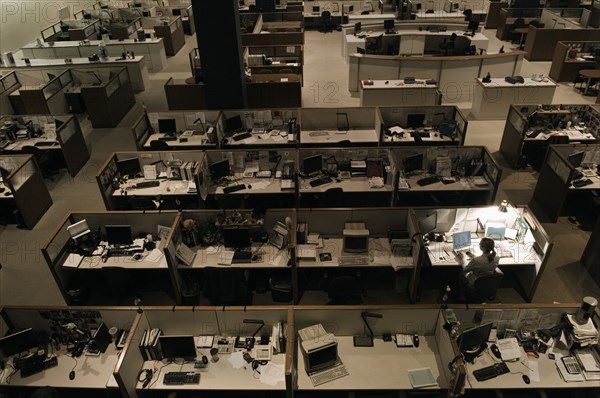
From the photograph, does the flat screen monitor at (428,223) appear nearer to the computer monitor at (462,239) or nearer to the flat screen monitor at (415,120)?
the computer monitor at (462,239)

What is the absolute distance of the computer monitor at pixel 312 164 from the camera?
6726 mm

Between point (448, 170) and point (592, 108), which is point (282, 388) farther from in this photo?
point (592, 108)

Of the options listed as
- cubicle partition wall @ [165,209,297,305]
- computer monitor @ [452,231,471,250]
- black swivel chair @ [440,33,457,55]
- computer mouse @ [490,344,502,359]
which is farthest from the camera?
black swivel chair @ [440,33,457,55]

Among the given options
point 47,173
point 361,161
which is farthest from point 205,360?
point 47,173

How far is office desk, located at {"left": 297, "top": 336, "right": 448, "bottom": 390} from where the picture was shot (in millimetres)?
4066

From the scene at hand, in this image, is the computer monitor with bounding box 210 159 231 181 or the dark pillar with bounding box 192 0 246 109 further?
the dark pillar with bounding box 192 0 246 109

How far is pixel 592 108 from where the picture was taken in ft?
25.6

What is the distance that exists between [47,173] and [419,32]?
9890 mm

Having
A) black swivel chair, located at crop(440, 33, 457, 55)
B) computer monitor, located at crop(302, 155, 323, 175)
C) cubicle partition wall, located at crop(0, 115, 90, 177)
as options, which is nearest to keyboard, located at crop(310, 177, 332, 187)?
computer monitor, located at crop(302, 155, 323, 175)

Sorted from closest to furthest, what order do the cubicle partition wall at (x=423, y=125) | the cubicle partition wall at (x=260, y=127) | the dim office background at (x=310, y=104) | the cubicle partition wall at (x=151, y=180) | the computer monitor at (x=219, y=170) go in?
the dim office background at (x=310, y=104)
the cubicle partition wall at (x=151, y=180)
the computer monitor at (x=219, y=170)
the cubicle partition wall at (x=423, y=125)
the cubicle partition wall at (x=260, y=127)

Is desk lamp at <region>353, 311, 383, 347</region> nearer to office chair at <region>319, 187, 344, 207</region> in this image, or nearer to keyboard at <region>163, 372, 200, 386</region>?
keyboard at <region>163, 372, 200, 386</region>

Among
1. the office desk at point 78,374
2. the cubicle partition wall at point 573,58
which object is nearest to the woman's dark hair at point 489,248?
the office desk at point 78,374

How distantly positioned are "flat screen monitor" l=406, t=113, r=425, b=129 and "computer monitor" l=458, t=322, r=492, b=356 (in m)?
4.48

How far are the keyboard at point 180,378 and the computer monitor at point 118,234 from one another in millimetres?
2114
